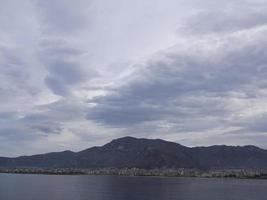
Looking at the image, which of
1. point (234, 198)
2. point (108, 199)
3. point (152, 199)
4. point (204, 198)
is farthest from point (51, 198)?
point (234, 198)

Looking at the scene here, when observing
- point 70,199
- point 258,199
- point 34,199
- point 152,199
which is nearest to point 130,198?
point 152,199

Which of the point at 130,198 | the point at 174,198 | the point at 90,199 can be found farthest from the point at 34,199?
the point at 174,198

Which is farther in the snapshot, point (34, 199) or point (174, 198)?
point (174, 198)

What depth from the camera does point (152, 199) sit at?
Result: 567ft

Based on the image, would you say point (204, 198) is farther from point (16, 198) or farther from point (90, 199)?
point (16, 198)

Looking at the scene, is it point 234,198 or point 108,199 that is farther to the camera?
point 234,198

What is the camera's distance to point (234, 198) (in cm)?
18512

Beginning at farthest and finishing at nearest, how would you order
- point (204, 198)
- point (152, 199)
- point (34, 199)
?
1. point (204, 198)
2. point (152, 199)
3. point (34, 199)

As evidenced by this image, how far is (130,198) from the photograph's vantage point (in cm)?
17762

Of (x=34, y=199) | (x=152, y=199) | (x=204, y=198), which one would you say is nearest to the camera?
(x=34, y=199)

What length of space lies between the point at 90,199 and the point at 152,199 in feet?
83.9

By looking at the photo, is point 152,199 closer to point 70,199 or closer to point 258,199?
point 70,199

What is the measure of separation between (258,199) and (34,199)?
9419 centimetres

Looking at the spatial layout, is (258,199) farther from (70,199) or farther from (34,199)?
(34,199)
